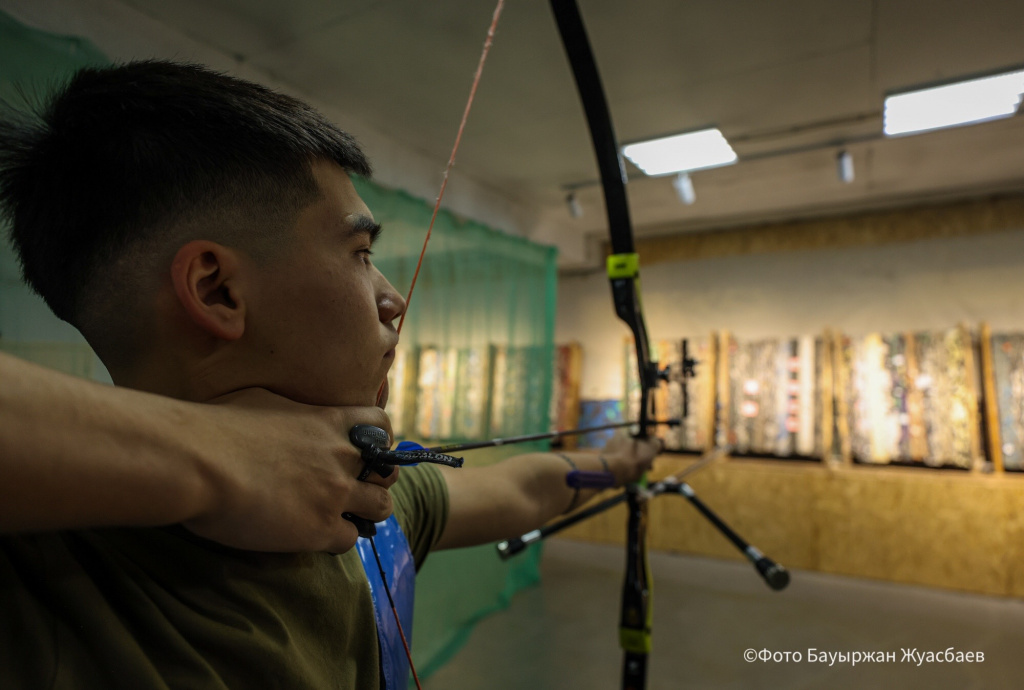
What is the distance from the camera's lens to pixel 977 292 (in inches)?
143

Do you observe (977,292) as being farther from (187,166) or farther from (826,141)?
(187,166)

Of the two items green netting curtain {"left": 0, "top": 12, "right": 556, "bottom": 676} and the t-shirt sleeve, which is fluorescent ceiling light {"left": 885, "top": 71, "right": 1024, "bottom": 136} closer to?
green netting curtain {"left": 0, "top": 12, "right": 556, "bottom": 676}

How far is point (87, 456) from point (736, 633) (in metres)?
3.21

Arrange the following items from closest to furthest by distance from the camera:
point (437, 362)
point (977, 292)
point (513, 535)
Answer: point (513, 535)
point (437, 362)
point (977, 292)

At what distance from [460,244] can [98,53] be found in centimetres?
168

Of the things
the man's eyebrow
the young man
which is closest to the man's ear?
the young man

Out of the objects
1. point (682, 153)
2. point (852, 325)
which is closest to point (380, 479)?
point (682, 153)

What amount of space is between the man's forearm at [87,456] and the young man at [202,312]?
0.05 m

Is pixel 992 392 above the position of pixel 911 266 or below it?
below

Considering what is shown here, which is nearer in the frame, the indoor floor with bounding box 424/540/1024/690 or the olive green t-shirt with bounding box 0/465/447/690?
the olive green t-shirt with bounding box 0/465/447/690

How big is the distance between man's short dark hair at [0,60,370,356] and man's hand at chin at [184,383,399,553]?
0.14 meters

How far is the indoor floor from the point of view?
8.03ft

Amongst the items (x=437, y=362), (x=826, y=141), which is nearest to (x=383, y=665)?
(x=437, y=362)

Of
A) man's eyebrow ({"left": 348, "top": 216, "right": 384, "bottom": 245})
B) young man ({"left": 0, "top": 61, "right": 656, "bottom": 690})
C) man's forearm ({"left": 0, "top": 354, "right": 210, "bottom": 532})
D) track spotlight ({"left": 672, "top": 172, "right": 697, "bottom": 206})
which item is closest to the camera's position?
man's forearm ({"left": 0, "top": 354, "right": 210, "bottom": 532})
